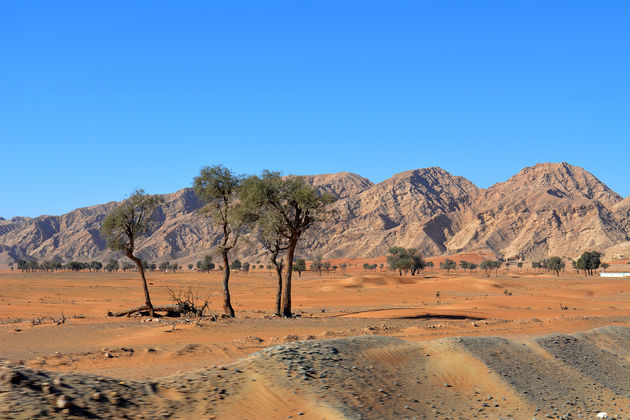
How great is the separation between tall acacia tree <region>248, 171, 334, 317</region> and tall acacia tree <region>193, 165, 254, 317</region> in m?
1.00

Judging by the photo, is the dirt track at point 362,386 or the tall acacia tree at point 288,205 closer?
the dirt track at point 362,386

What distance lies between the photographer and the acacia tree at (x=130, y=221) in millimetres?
30359

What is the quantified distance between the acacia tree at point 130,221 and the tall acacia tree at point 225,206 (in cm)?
307

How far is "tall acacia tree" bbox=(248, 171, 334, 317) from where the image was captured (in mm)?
29344

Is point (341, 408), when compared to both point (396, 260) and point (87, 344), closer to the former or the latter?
point (87, 344)

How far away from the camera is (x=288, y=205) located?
30062 mm

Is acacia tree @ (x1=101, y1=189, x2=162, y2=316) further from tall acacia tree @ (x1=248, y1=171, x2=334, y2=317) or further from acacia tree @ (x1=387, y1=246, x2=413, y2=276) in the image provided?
acacia tree @ (x1=387, y1=246, x2=413, y2=276)

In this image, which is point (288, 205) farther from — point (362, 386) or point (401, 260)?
point (401, 260)

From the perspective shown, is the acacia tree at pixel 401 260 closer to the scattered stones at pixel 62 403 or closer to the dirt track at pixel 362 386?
the dirt track at pixel 362 386

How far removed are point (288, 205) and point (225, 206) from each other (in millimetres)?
3376

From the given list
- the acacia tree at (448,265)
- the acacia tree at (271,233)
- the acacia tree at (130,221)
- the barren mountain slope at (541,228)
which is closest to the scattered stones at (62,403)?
the acacia tree at (271,233)

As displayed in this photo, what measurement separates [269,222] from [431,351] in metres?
15.6

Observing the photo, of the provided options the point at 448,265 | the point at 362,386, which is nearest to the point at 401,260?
the point at 448,265

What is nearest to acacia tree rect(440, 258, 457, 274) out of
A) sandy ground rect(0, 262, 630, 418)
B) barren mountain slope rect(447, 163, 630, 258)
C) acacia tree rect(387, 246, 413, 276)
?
acacia tree rect(387, 246, 413, 276)
